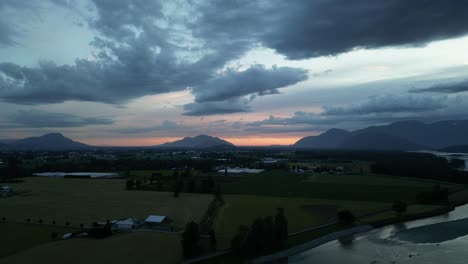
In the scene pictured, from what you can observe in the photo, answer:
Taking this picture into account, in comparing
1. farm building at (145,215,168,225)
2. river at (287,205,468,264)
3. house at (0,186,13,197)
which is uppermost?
house at (0,186,13,197)

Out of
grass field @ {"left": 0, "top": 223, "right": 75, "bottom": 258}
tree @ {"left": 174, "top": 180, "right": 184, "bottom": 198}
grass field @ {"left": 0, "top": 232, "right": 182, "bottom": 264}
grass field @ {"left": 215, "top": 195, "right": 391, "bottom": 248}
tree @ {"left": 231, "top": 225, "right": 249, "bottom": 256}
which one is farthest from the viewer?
tree @ {"left": 174, "top": 180, "right": 184, "bottom": 198}

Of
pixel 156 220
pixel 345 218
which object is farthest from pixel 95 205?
pixel 345 218

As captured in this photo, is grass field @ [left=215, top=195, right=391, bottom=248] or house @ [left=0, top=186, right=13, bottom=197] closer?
Answer: grass field @ [left=215, top=195, right=391, bottom=248]

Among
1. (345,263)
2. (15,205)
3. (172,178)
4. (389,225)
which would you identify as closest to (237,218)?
(345,263)

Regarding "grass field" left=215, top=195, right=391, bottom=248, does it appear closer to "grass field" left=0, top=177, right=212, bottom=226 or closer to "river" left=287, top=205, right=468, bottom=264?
"grass field" left=0, top=177, right=212, bottom=226

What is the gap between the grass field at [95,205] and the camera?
37750 millimetres

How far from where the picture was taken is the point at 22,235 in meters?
30.5

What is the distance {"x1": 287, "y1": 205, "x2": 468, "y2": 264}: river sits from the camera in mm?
24891

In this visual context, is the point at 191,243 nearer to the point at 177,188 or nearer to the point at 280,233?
the point at 280,233

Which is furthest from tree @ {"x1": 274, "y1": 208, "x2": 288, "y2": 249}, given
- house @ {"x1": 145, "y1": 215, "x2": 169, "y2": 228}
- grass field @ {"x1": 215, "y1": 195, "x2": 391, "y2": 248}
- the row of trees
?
house @ {"x1": 145, "y1": 215, "x2": 169, "y2": 228}

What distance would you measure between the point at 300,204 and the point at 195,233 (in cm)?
2154

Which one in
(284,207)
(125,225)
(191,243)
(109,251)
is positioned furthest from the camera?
(284,207)

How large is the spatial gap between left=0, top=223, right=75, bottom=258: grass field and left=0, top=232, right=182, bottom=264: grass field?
1.47 metres

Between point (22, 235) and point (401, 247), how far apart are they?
33.1 metres
